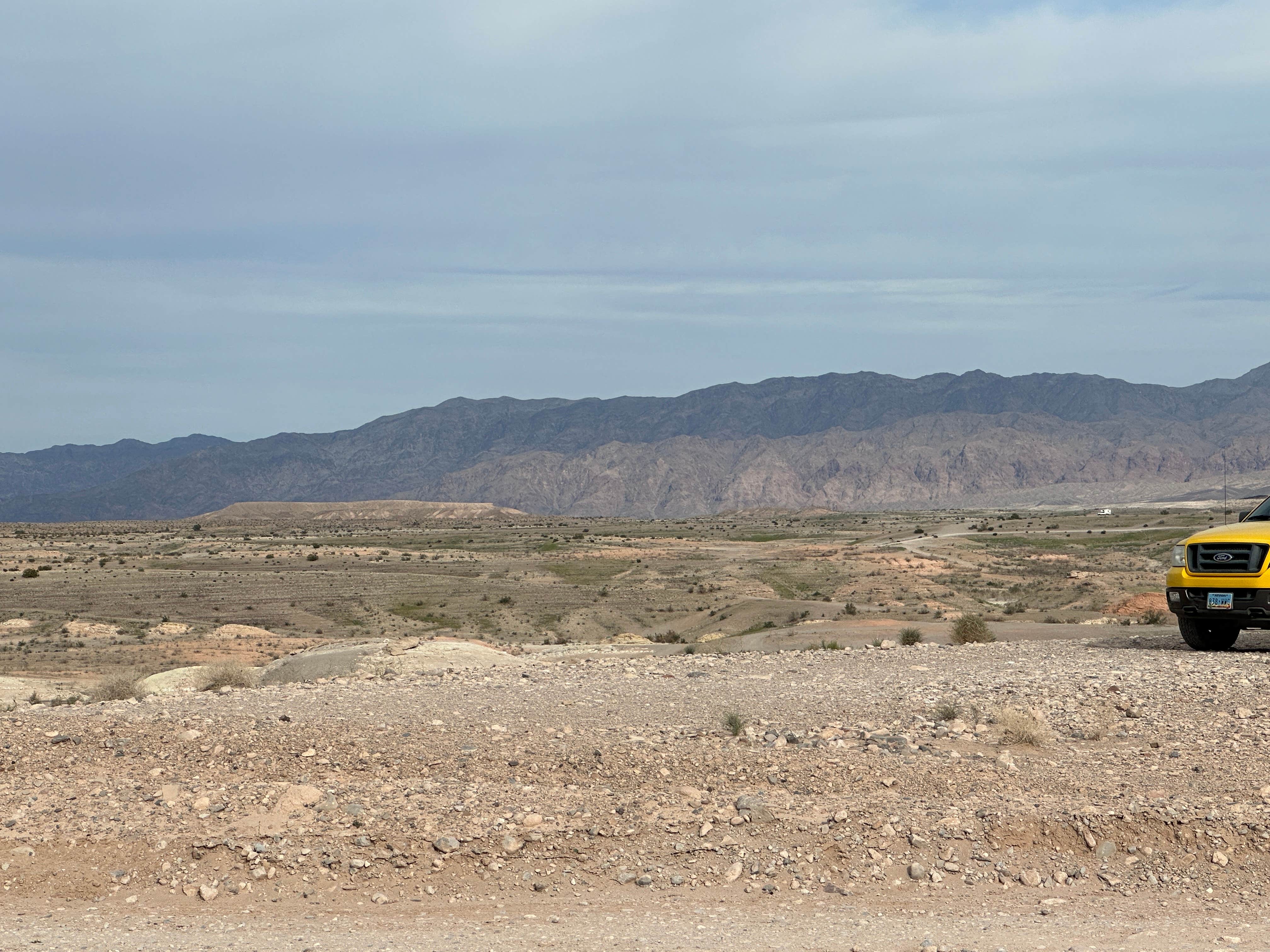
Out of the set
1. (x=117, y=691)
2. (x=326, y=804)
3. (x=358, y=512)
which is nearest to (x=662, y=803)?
(x=326, y=804)

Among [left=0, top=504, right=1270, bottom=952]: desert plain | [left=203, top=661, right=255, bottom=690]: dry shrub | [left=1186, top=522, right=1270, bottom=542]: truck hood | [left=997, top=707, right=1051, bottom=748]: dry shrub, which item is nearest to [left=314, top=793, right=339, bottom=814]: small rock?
[left=0, top=504, right=1270, bottom=952]: desert plain

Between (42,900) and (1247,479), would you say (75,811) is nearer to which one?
(42,900)

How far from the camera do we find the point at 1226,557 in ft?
49.6

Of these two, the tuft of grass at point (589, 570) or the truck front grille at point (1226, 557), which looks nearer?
the truck front grille at point (1226, 557)

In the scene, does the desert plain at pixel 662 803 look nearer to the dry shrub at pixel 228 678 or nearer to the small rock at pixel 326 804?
the small rock at pixel 326 804

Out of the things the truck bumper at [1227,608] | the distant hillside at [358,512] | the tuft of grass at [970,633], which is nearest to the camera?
the truck bumper at [1227,608]

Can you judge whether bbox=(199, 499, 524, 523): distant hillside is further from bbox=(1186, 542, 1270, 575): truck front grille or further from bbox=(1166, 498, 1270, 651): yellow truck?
bbox=(1186, 542, 1270, 575): truck front grille

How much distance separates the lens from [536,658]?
802 inches

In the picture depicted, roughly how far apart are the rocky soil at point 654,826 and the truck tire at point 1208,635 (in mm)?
4659

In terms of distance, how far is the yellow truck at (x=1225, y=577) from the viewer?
1482 cm

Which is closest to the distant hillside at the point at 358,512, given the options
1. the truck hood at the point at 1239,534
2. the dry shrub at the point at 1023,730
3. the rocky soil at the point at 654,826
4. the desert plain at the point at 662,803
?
the truck hood at the point at 1239,534

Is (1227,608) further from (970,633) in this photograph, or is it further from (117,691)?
(117,691)

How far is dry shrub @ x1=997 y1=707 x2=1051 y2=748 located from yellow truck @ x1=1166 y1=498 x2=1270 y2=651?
18.5 feet

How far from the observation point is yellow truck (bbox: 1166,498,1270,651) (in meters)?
14.8
